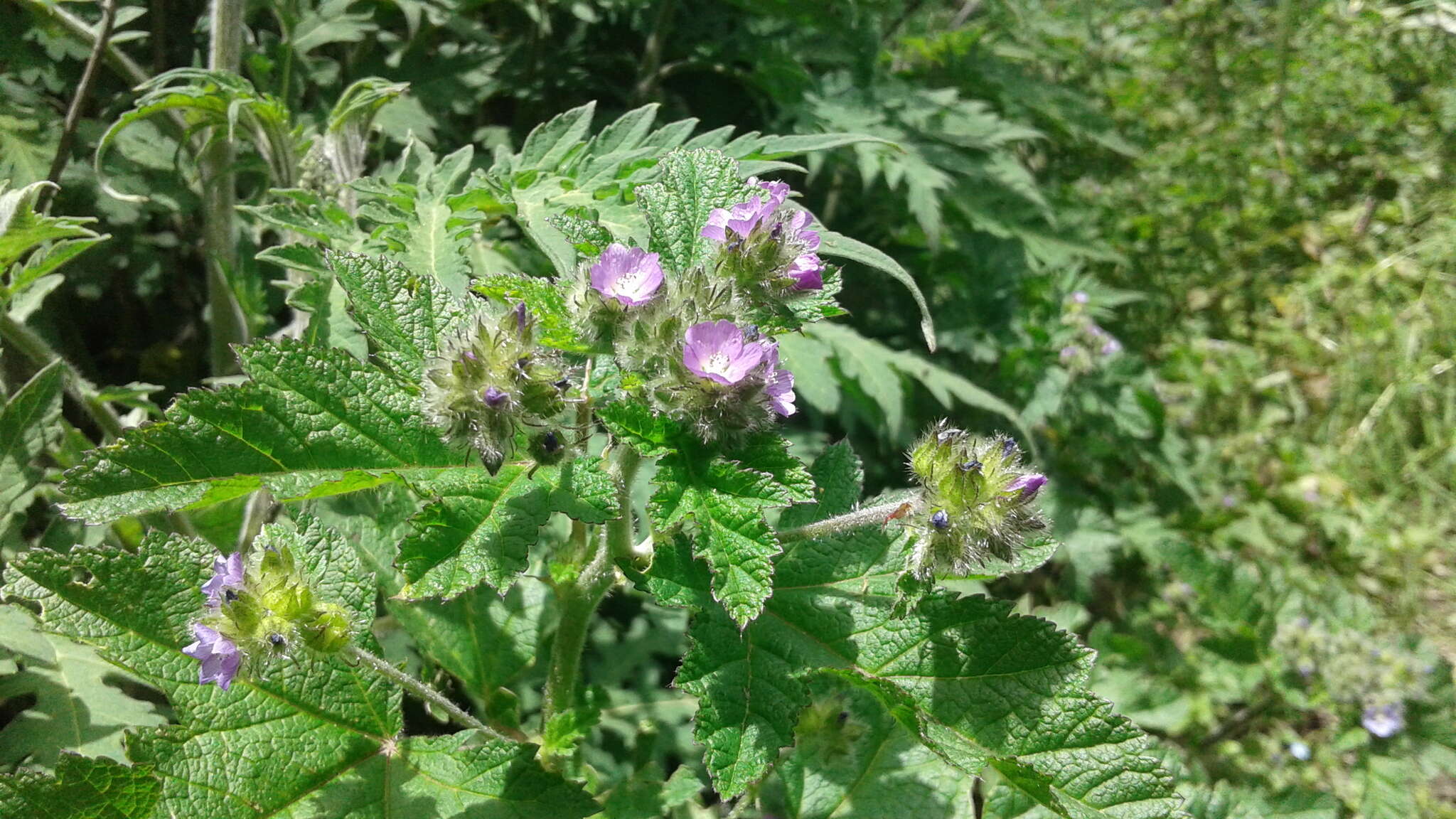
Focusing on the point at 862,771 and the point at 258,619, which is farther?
the point at 862,771

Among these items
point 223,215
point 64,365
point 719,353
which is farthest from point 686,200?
point 223,215

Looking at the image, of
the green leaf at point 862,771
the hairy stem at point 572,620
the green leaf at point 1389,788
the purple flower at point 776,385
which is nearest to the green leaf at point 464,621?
the hairy stem at point 572,620

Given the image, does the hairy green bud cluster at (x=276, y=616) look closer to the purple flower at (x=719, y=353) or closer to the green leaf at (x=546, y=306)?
the green leaf at (x=546, y=306)

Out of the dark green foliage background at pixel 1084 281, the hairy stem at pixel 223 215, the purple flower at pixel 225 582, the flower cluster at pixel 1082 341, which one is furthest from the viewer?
the flower cluster at pixel 1082 341

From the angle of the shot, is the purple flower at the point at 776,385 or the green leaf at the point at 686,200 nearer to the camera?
the purple flower at the point at 776,385

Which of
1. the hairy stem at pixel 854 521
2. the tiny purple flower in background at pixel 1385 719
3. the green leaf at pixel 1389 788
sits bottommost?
the green leaf at pixel 1389 788

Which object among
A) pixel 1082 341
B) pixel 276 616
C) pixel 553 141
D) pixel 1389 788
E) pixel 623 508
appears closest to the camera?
pixel 276 616

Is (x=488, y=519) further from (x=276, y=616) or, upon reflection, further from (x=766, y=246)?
(x=766, y=246)

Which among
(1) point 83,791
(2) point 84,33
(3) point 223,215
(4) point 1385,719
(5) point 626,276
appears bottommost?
(4) point 1385,719
